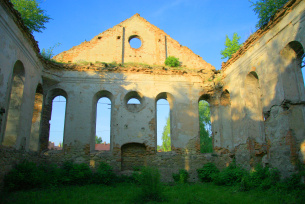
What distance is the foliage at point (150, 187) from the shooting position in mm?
7233

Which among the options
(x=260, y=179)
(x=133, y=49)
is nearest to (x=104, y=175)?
(x=260, y=179)

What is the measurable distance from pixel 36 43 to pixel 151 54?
6.64 metres

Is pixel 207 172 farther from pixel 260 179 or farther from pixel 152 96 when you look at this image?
pixel 152 96

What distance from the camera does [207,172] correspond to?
12227 mm

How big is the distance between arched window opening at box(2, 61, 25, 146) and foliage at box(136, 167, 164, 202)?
5314 millimetres

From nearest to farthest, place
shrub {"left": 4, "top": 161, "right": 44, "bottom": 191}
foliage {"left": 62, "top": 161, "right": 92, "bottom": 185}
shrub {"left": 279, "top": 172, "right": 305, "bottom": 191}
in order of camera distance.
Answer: shrub {"left": 279, "top": 172, "right": 305, "bottom": 191} < shrub {"left": 4, "top": 161, "right": 44, "bottom": 191} < foliage {"left": 62, "top": 161, "right": 92, "bottom": 185}

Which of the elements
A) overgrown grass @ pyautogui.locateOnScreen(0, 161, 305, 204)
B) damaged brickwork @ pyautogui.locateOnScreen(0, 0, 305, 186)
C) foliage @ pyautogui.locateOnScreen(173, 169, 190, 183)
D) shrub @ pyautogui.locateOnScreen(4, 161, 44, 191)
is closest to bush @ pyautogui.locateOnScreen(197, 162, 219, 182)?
overgrown grass @ pyautogui.locateOnScreen(0, 161, 305, 204)

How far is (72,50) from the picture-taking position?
577 inches

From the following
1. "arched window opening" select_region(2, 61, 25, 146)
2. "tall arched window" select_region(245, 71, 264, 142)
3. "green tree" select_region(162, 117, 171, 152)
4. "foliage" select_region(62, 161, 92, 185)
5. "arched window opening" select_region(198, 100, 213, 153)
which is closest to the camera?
"arched window opening" select_region(2, 61, 25, 146)

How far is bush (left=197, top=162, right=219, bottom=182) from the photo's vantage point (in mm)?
12180

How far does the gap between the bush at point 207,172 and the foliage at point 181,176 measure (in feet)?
2.04

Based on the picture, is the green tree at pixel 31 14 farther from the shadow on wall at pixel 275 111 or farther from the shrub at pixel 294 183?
the shrub at pixel 294 183

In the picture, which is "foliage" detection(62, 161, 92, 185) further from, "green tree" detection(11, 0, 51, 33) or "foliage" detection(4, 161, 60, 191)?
"green tree" detection(11, 0, 51, 33)

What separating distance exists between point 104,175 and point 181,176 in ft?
11.6
